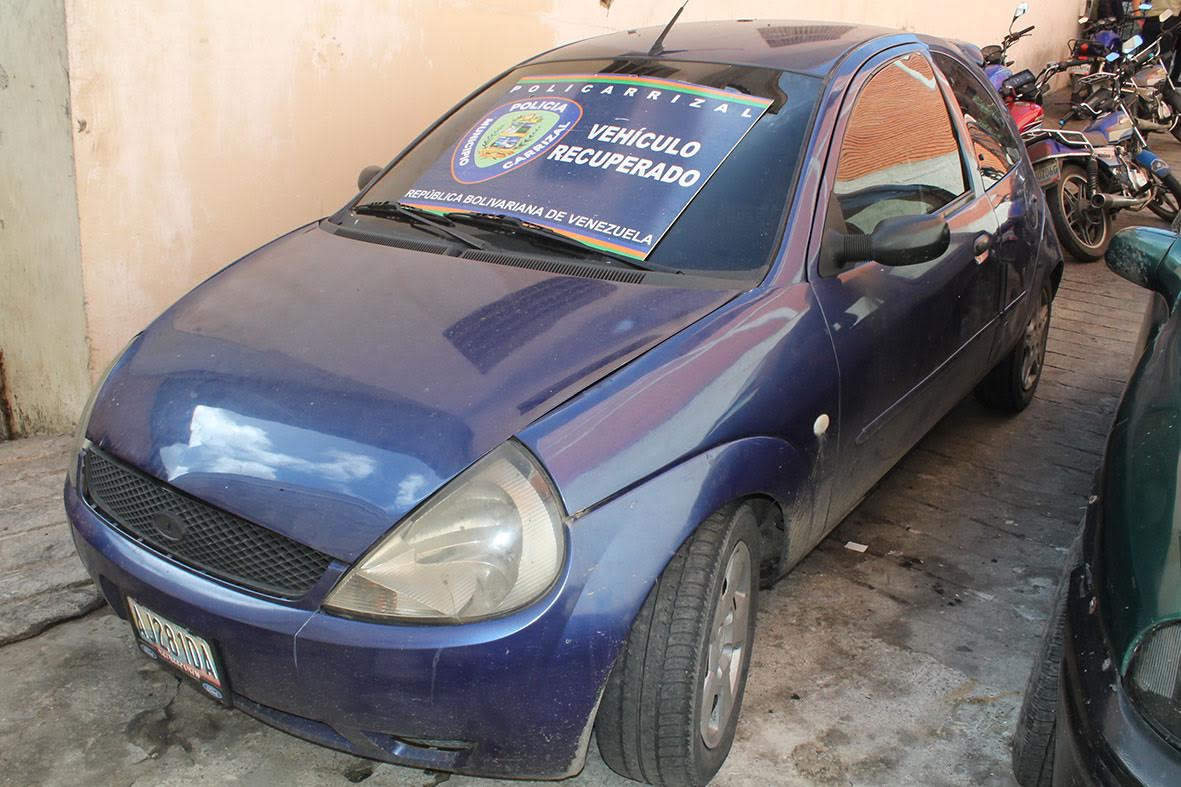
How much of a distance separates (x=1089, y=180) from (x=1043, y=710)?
5.94 metres

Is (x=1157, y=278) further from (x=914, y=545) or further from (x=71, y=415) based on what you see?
(x=71, y=415)

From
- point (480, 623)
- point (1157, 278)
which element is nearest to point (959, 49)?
point (1157, 278)

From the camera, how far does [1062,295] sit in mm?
6887

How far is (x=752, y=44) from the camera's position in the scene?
358 centimetres

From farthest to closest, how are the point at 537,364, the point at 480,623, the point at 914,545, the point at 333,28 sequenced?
the point at 333,28, the point at 914,545, the point at 537,364, the point at 480,623

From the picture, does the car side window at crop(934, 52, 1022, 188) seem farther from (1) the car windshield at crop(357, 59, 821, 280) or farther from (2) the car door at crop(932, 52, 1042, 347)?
(1) the car windshield at crop(357, 59, 821, 280)

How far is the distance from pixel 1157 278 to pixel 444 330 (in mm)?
1858

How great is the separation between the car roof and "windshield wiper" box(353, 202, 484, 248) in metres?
0.81

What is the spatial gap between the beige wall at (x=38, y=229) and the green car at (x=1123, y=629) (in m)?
3.35

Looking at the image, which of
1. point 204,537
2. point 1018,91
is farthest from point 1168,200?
point 204,537

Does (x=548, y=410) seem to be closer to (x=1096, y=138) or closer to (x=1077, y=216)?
(x=1077, y=216)

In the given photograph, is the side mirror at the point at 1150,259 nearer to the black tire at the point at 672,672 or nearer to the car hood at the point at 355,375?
the car hood at the point at 355,375

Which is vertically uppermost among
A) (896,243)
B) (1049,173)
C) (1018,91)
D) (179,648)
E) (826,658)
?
(896,243)

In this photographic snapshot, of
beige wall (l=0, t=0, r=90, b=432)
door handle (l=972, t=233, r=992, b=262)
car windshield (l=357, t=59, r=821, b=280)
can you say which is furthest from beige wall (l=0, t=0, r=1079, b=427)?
door handle (l=972, t=233, r=992, b=262)
